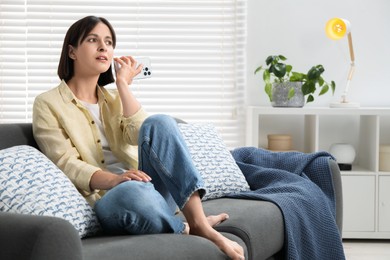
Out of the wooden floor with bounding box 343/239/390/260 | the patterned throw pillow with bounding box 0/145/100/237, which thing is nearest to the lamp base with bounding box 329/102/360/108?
the wooden floor with bounding box 343/239/390/260

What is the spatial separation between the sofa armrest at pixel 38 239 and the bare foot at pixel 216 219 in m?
0.93

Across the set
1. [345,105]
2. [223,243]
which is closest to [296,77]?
[345,105]

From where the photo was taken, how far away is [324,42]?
4.88 m

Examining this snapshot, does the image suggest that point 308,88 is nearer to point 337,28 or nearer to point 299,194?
point 337,28

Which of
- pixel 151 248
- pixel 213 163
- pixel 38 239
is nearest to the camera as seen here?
pixel 38 239

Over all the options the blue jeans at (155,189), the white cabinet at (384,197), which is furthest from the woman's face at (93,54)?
the white cabinet at (384,197)

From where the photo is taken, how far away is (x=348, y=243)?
4.48 m

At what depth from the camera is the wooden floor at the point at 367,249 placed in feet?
13.5

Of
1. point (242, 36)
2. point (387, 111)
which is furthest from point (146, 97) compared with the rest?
point (387, 111)

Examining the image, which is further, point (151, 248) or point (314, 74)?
point (314, 74)

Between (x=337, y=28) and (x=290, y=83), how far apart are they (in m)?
0.43

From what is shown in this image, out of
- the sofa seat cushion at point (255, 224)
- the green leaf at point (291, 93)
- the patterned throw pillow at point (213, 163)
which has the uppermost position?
the green leaf at point (291, 93)

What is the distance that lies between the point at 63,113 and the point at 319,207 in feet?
3.82

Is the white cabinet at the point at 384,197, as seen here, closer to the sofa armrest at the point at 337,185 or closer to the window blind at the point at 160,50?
the window blind at the point at 160,50
